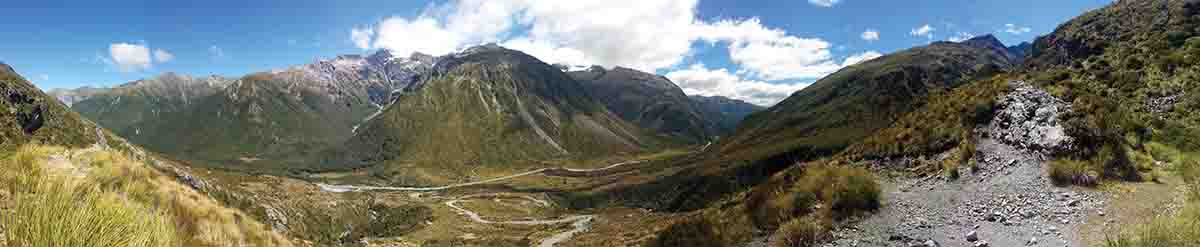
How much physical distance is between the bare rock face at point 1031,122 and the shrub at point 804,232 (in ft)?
20.2

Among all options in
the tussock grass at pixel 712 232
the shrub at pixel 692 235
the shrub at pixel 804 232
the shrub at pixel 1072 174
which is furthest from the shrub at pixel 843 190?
the shrub at pixel 1072 174

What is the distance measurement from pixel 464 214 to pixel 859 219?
15780 centimetres

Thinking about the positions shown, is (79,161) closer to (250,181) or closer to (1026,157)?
(1026,157)

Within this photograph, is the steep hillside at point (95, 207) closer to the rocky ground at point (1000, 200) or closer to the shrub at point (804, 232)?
the shrub at point (804, 232)

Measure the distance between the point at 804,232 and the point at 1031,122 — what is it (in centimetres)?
784

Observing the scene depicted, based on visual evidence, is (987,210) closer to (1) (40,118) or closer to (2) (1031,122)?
(2) (1031,122)

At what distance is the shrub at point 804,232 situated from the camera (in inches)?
445

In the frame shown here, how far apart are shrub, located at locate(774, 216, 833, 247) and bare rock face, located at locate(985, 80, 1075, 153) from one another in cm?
616

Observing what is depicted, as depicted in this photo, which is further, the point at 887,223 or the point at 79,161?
the point at 887,223

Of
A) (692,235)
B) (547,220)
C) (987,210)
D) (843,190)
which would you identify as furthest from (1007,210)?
(547,220)

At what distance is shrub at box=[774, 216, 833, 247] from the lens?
11.3 m

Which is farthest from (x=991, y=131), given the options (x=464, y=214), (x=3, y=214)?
(x=464, y=214)

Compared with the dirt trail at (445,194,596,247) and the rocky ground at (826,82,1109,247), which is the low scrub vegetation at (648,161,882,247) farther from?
the dirt trail at (445,194,596,247)

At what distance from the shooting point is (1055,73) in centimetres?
1611
